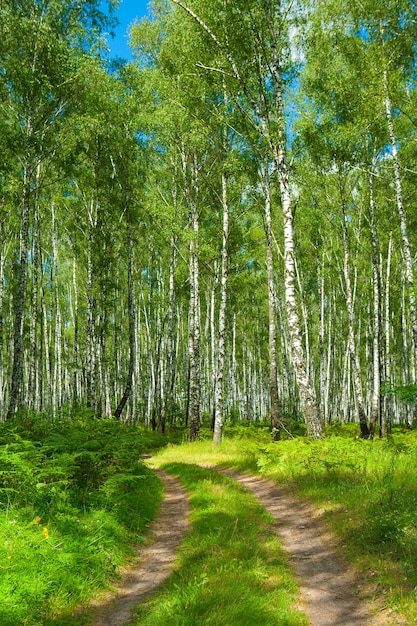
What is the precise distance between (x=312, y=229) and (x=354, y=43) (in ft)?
42.2

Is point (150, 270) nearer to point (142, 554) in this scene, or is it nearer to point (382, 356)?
point (382, 356)

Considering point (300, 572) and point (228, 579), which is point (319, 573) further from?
point (228, 579)

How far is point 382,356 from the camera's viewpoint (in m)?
29.3

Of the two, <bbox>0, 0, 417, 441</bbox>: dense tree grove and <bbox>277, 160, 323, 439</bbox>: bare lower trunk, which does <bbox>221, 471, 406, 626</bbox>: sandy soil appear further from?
<bbox>0, 0, 417, 441</bbox>: dense tree grove

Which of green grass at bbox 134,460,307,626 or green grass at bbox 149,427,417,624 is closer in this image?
green grass at bbox 134,460,307,626

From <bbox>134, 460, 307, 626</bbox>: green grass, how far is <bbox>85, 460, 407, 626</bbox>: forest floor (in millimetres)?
202

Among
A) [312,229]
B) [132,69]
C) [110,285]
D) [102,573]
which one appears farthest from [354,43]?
[102,573]

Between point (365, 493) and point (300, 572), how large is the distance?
8.78ft

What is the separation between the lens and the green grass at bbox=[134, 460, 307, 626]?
4.29 meters

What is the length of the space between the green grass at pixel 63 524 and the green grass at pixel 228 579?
930mm

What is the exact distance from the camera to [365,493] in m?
7.84

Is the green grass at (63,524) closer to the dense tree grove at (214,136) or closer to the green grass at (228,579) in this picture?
the green grass at (228,579)

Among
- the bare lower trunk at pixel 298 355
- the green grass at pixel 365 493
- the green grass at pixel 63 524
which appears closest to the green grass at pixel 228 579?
the green grass at pixel 63 524

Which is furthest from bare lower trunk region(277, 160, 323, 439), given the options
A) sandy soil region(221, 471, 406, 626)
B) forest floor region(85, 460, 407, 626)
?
sandy soil region(221, 471, 406, 626)
